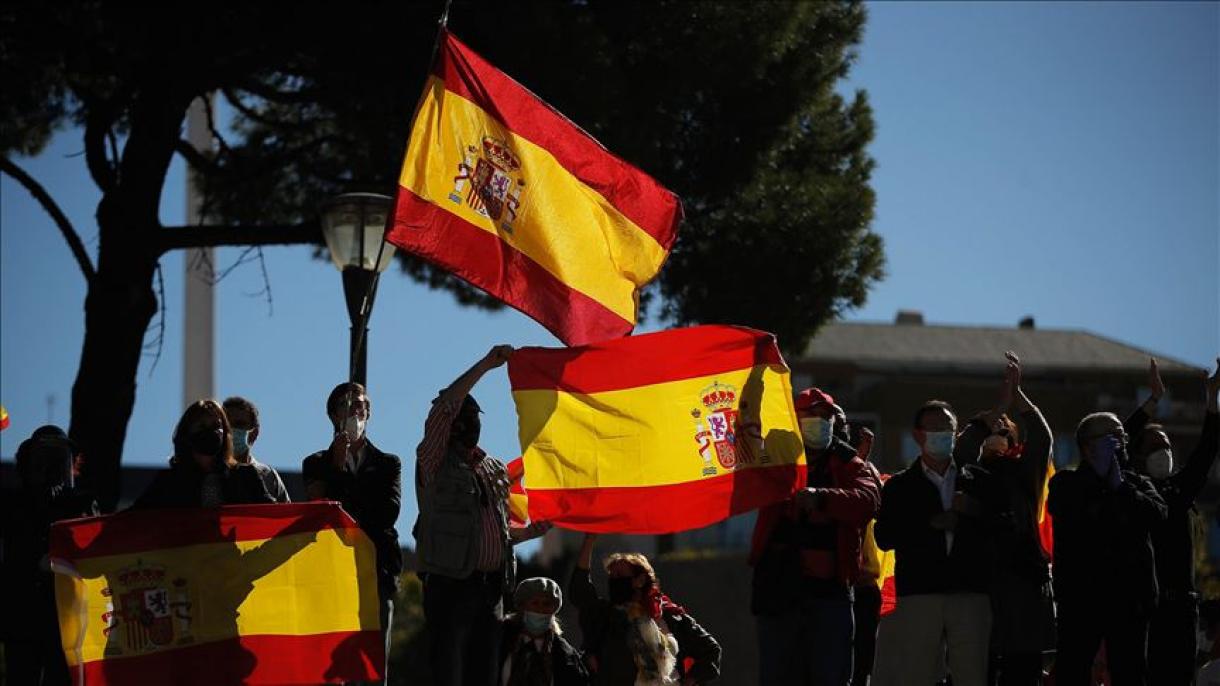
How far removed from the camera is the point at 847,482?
376 inches

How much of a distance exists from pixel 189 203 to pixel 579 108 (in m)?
6.11

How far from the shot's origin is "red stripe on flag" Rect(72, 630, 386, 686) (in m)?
8.63

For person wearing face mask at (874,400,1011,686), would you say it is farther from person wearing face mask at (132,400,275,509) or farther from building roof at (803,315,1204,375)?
building roof at (803,315,1204,375)

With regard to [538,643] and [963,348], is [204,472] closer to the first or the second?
[538,643]

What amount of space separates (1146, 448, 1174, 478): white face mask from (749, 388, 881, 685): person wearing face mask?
6.56ft

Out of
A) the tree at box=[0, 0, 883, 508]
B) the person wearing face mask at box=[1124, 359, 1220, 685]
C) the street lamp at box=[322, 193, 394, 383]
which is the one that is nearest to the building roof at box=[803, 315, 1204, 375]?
the tree at box=[0, 0, 883, 508]

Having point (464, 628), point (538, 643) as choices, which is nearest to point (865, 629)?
point (538, 643)

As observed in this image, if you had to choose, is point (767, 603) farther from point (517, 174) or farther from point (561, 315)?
point (517, 174)

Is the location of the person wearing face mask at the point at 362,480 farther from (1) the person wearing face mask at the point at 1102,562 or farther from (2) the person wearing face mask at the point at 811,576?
(1) the person wearing face mask at the point at 1102,562

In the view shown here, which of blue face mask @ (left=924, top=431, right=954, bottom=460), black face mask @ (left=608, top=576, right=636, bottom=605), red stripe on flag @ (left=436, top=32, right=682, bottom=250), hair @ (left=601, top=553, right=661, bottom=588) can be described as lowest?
black face mask @ (left=608, top=576, right=636, bottom=605)

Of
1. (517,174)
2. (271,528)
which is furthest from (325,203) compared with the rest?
(271,528)

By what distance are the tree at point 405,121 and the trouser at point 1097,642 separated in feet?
31.9

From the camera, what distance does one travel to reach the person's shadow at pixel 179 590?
28.4ft

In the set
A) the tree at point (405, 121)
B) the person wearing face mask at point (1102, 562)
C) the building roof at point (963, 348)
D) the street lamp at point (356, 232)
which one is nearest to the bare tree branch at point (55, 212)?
the tree at point (405, 121)
